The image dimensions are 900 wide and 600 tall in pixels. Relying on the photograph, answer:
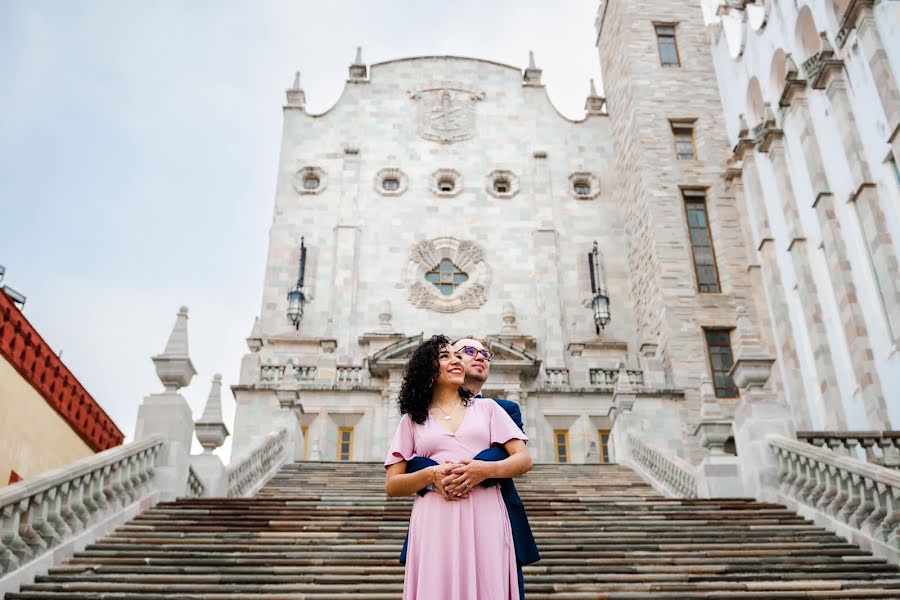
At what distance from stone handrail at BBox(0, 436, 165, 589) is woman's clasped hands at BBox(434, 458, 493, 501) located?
195 inches

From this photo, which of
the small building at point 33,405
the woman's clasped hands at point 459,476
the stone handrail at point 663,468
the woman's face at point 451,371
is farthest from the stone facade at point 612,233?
the woman's clasped hands at point 459,476

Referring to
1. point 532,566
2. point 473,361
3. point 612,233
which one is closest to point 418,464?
point 473,361

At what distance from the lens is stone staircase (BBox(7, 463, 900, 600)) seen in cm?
731

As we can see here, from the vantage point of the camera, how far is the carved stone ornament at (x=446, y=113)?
28.5 m

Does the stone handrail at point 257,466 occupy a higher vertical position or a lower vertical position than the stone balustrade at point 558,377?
lower

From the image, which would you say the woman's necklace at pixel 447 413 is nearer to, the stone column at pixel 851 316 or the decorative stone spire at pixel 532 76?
the stone column at pixel 851 316

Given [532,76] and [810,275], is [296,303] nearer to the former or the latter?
[532,76]

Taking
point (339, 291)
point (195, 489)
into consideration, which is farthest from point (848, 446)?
point (339, 291)

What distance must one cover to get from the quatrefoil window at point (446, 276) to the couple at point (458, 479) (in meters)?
21.1

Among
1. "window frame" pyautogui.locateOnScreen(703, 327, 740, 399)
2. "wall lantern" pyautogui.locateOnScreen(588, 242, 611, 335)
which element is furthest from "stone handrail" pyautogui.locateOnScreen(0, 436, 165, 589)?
"wall lantern" pyautogui.locateOnScreen(588, 242, 611, 335)

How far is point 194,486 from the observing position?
11.6 m

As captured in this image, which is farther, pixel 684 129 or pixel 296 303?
pixel 684 129

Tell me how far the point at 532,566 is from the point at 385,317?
16.7m

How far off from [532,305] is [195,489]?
15135 mm
